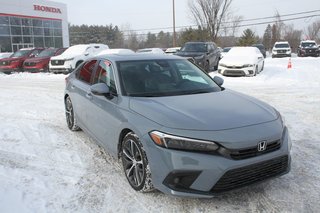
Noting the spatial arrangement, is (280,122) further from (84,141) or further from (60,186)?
(84,141)

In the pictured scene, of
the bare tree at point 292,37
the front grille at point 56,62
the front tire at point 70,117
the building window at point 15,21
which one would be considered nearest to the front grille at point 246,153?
the front tire at point 70,117

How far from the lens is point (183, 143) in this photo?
316 cm

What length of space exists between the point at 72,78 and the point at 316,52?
1269 inches

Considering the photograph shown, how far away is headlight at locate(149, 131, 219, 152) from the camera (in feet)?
10.2

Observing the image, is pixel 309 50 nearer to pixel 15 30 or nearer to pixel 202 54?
pixel 202 54

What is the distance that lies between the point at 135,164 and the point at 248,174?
1.27 m

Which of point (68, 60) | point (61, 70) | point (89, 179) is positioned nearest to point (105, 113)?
point (89, 179)

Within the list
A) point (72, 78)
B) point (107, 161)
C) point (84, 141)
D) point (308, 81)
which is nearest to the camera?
point (107, 161)

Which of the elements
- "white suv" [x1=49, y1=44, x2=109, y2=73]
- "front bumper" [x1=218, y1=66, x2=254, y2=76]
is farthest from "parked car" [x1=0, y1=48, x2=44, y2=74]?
"front bumper" [x1=218, y1=66, x2=254, y2=76]

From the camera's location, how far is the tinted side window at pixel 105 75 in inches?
175

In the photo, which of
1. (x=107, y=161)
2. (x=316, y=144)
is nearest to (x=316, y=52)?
(x=316, y=144)

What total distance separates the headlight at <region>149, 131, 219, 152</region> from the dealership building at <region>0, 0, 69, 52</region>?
38932mm

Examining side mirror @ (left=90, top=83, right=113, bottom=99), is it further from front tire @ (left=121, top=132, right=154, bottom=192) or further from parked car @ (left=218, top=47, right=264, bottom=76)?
parked car @ (left=218, top=47, right=264, bottom=76)

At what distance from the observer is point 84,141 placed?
5.66m
